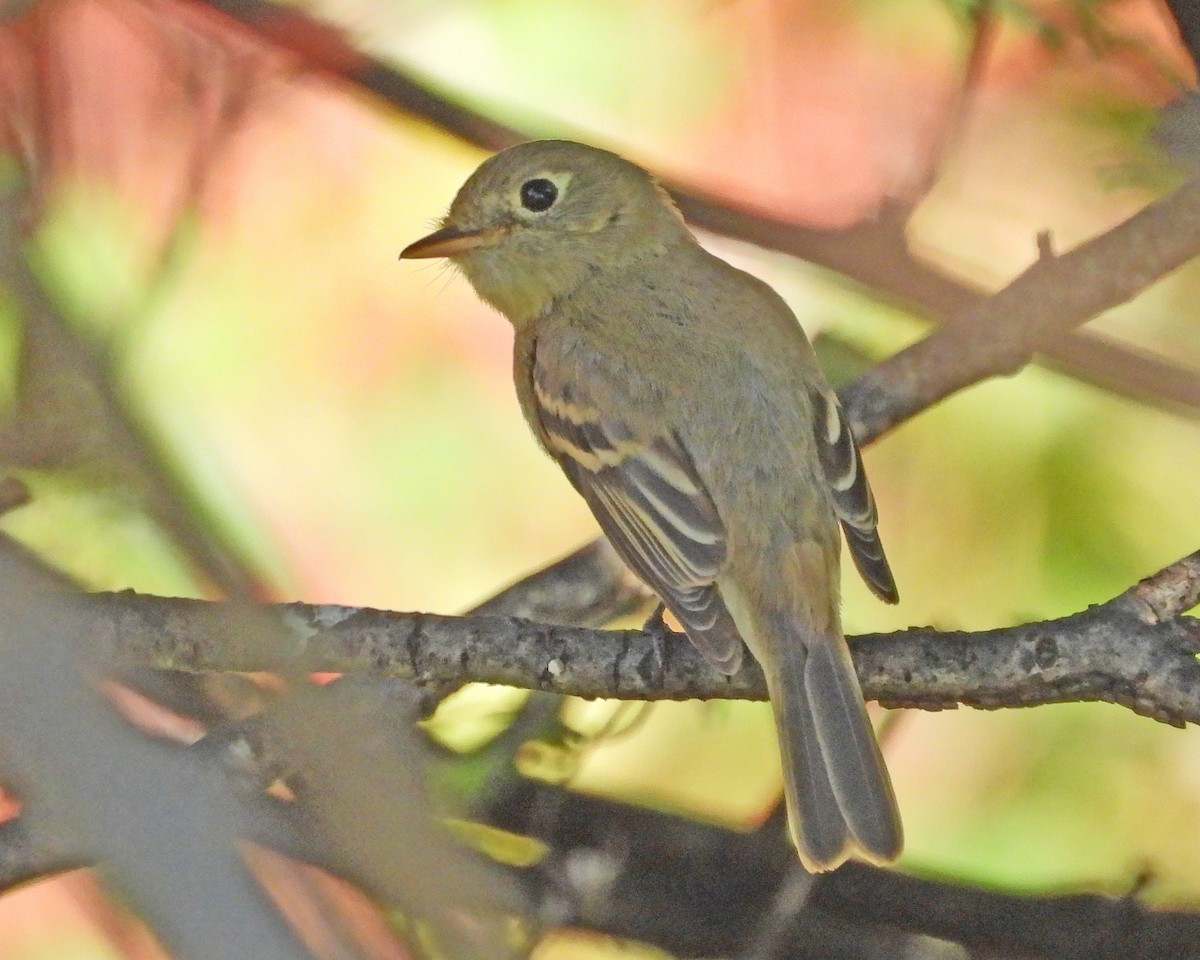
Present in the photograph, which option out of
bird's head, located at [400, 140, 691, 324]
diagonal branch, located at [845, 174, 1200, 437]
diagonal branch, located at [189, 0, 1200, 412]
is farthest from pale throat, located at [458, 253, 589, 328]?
diagonal branch, located at [845, 174, 1200, 437]

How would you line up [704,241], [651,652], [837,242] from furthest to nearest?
[704,241]
[837,242]
[651,652]

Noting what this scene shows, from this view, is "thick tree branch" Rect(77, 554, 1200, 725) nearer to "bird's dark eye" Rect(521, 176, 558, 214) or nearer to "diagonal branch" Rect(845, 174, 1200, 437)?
"diagonal branch" Rect(845, 174, 1200, 437)

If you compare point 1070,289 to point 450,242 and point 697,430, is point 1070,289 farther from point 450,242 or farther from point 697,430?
point 450,242

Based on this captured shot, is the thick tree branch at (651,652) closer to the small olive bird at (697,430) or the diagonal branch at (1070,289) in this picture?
the small olive bird at (697,430)

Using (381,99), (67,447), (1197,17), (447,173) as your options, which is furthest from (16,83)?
(1197,17)

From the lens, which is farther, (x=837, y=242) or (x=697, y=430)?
(x=697, y=430)

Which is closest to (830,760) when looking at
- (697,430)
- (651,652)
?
(651,652)

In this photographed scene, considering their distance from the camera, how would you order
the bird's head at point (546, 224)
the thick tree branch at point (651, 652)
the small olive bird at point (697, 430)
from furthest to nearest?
the bird's head at point (546, 224)
the small olive bird at point (697, 430)
the thick tree branch at point (651, 652)

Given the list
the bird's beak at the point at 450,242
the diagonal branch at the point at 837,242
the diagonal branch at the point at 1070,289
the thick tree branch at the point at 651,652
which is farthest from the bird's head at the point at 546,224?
the thick tree branch at the point at 651,652

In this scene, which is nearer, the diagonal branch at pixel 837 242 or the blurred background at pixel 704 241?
the diagonal branch at pixel 837 242
